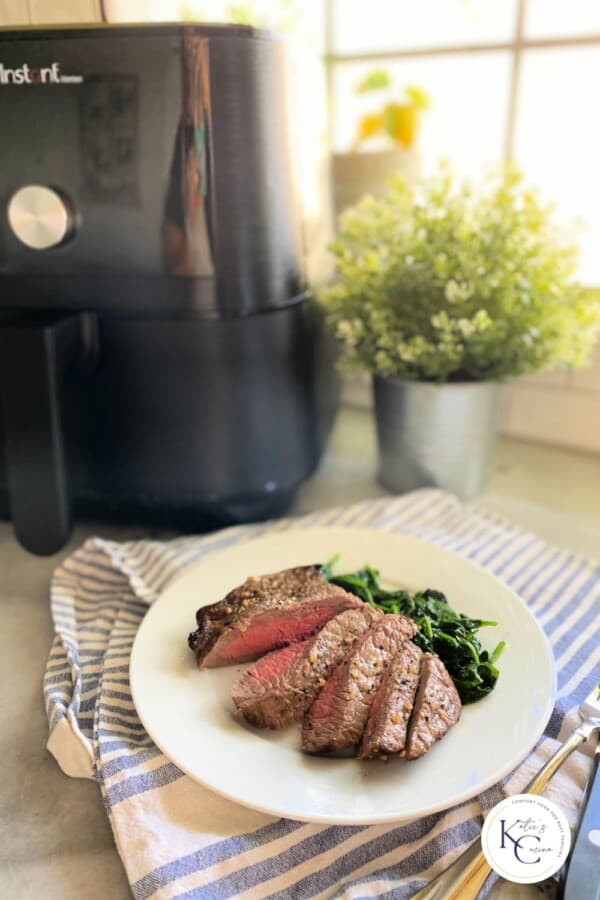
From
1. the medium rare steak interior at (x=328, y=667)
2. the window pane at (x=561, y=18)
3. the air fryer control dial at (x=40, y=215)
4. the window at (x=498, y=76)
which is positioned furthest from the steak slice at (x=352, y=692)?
the window pane at (x=561, y=18)

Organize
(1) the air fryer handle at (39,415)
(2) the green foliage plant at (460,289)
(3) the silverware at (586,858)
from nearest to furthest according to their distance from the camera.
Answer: (3) the silverware at (586,858) < (1) the air fryer handle at (39,415) < (2) the green foliage plant at (460,289)

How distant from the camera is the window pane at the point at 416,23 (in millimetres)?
986

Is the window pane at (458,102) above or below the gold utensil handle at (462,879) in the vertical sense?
above

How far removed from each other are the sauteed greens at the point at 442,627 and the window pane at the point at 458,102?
1.99 ft

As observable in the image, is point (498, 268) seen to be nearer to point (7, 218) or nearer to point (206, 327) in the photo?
point (206, 327)

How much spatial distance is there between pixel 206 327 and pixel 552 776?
456mm

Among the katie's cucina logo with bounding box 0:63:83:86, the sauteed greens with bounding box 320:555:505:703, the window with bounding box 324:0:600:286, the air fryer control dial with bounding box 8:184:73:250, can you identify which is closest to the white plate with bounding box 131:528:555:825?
the sauteed greens with bounding box 320:555:505:703

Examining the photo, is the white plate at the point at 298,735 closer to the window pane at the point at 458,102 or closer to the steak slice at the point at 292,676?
the steak slice at the point at 292,676

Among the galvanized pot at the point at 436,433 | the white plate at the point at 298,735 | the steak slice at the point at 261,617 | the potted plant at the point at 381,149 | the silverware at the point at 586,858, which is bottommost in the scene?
the silverware at the point at 586,858

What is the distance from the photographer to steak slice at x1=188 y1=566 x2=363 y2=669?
595 mm

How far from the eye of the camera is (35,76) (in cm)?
64

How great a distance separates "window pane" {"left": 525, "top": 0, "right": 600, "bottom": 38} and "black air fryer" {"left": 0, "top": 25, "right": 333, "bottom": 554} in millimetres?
465

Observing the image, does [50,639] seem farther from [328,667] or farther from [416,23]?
[416,23]

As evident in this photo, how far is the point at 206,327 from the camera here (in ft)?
2.31
